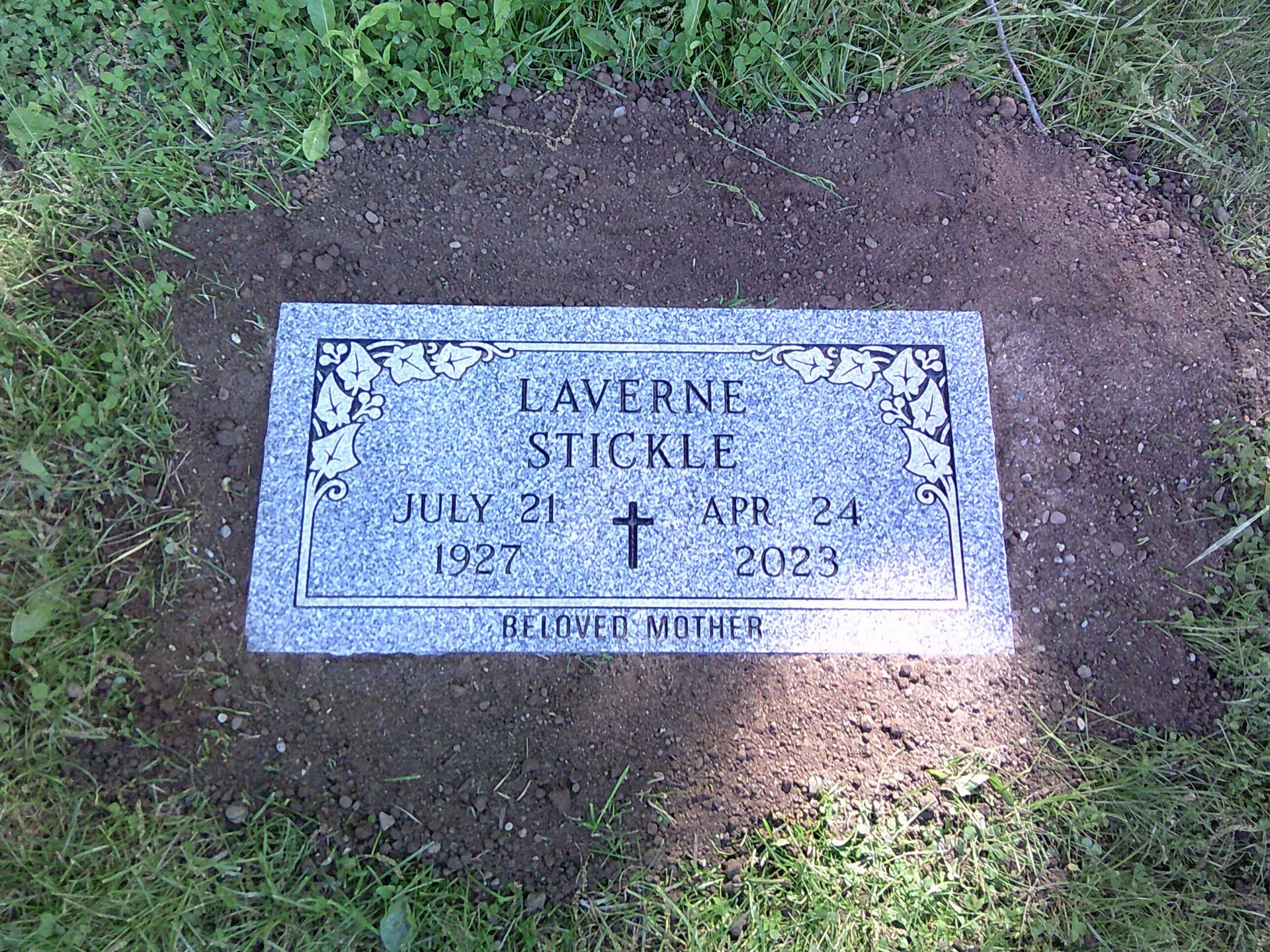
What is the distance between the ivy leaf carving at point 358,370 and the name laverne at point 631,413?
0.42m

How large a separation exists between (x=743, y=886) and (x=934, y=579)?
0.92 m

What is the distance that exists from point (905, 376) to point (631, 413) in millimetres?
796

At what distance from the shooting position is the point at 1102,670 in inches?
85.6

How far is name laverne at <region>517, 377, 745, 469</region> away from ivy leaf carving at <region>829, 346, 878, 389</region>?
0.95 ft

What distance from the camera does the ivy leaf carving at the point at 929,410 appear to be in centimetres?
228

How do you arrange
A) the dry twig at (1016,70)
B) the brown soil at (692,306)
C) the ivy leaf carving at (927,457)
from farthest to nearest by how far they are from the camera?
the dry twig at (1016,70)
the ivy leaf carving at (927,457)
the brown soil at (692,306)

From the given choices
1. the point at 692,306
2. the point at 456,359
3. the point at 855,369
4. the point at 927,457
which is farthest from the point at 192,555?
the point at 927,457

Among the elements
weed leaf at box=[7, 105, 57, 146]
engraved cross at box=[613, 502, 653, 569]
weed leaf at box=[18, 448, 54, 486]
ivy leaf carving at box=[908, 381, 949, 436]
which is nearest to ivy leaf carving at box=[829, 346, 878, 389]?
ivy leaf carving at box=[908, 381, 949, 436]

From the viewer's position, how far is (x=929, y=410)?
7.52ft

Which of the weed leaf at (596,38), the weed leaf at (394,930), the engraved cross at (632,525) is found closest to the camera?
the weed leaf at (394,930)

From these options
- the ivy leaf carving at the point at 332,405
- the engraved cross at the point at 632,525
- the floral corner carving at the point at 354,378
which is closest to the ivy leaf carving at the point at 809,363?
the engraved cross at the point at 632,525

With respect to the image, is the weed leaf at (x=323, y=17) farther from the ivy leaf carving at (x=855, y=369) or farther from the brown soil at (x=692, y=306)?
the ivy leaf carving at (x=855, y=369)

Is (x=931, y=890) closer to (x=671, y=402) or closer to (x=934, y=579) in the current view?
(x=934, y=579)

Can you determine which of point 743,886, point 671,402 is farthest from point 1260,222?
point 743,886
